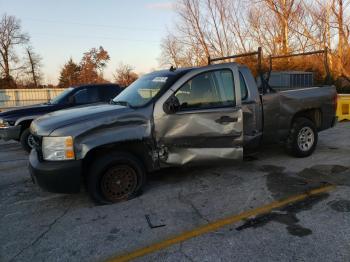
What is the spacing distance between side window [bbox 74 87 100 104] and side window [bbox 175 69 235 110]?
5081 millimetres

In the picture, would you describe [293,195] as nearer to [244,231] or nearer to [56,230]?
[244,231]

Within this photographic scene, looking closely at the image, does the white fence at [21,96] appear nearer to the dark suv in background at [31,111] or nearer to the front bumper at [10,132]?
the dark suv in background at [31,111]

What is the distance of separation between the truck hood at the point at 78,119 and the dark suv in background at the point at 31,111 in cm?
282

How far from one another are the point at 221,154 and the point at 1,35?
5335 cm

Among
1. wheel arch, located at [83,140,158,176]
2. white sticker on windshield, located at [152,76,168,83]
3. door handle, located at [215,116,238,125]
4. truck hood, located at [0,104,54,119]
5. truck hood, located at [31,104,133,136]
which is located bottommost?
wheel arch, located at [83,140,158,176]

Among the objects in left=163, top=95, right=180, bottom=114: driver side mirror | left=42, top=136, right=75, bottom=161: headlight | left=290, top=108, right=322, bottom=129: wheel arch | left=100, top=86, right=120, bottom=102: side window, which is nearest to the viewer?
left=42, top=136, right=75, bottom=161: headlight

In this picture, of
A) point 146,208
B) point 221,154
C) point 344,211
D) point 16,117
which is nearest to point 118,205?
point 146,208

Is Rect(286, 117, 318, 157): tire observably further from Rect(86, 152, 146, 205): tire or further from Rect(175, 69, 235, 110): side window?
Rect(86, 152, 146, 205): tire

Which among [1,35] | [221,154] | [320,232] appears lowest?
[320,232]

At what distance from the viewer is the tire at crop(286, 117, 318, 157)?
6.21 meters

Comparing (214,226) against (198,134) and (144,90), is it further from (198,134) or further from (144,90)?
(144,90)

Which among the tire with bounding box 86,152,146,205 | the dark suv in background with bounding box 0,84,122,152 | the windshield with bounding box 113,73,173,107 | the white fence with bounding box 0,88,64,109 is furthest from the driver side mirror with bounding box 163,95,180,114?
the white fence with bounding box 0,88,64,109

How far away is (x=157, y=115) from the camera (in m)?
4.49

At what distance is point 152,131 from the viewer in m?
4.48
